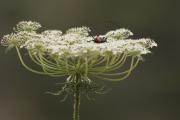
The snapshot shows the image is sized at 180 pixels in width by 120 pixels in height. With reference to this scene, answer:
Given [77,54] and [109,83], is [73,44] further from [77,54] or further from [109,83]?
[109,83]

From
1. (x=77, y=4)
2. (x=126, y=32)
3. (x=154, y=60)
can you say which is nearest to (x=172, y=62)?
(x=154, y=60)

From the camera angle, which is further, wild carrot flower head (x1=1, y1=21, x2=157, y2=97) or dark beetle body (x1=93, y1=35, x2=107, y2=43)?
dark beetle body (x1=93, y1=35, x2=107, y2=43)

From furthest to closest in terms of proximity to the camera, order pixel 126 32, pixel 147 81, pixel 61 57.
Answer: pixel 147 81 → pixel 126 32 → pixel 61 57

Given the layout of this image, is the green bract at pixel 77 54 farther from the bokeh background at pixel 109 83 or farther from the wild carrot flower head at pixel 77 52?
the bokeh background at pixel 109 83

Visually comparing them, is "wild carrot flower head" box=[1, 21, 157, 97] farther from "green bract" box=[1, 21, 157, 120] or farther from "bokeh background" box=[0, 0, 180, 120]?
"bokeh background" box=[0, 0, 180, 120]

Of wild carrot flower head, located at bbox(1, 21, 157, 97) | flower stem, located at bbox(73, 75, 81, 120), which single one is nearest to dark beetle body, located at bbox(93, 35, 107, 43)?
wild carrot flower head, located at bbox(1, 21, 157, 97)

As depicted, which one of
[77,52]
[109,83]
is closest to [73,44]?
[77,52]

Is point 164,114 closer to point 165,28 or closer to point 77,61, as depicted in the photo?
point 165,28
